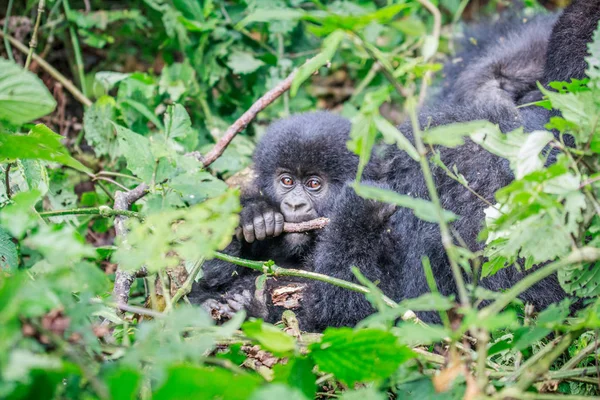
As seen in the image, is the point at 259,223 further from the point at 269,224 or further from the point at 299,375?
the point at 299,375

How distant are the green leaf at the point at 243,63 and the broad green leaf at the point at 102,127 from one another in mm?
650

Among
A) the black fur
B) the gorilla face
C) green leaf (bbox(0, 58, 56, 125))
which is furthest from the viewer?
the gorilla face

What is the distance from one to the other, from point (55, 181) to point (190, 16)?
1.12 metres

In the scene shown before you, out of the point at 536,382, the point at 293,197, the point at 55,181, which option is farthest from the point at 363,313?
the point at 55,181

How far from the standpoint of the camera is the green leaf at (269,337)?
4.43 feet

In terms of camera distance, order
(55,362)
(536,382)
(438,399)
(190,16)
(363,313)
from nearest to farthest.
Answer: (55,362), (438,399), (536,382), (363,313), (190,16)

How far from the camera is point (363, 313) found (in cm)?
231

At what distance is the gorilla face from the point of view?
2732 millimetres

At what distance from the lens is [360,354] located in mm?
1434

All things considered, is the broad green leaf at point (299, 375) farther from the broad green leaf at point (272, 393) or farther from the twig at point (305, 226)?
the twig at point (305, 226)

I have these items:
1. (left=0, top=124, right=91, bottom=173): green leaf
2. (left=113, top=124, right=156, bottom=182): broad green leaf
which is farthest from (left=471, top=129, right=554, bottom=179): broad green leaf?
(left=0, top=124, right=91, bottom=173): green leaf

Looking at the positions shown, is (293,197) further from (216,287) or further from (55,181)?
(55,181)

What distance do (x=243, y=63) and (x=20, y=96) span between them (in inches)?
80.5

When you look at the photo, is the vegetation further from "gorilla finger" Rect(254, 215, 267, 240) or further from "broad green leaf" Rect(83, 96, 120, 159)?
"broad green leaf" Rect(83, 96, 120, 159)
